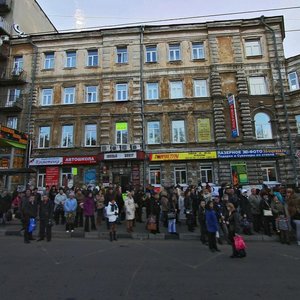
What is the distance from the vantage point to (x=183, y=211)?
1298 cm

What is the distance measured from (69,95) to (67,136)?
4.00m

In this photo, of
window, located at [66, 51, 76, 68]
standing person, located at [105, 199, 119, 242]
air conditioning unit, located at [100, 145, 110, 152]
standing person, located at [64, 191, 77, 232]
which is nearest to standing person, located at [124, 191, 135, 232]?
standing person, located at [105, 199, 119, 242]

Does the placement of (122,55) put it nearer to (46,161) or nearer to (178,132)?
(178,132)

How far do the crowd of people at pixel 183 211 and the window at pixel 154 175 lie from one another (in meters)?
8.54

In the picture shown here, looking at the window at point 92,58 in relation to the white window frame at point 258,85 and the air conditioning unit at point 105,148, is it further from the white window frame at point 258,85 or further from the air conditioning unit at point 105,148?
the white window frame at point 258,85

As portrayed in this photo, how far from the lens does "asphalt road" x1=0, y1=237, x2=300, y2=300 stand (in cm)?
518

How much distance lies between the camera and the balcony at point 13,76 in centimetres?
2528

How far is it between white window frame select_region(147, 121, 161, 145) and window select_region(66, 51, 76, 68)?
9.69 meters

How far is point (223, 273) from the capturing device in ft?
21.1

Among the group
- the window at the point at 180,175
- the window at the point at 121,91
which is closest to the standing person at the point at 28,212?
the window at the point at 180,175

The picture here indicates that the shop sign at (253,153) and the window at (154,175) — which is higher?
the shop sign at (253,153)

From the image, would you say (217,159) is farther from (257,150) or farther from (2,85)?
(2,85)

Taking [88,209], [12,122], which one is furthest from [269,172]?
[12,122]

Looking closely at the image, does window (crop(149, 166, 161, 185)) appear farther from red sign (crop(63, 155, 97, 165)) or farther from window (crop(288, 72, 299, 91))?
window (crop(288, 72, 299, 91))
